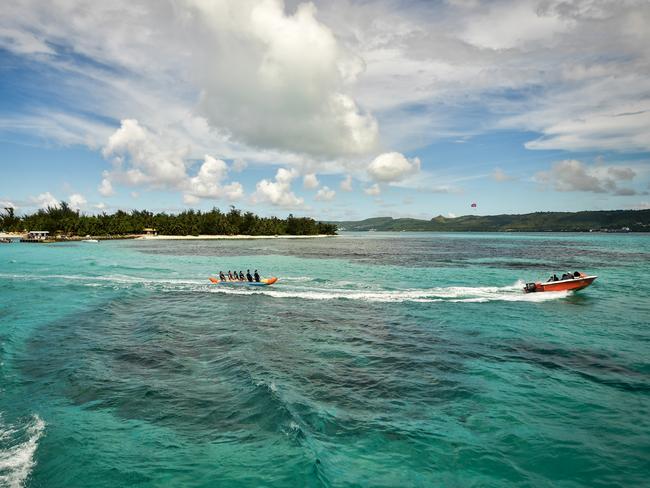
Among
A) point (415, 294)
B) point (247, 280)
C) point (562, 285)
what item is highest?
point (247, 280)

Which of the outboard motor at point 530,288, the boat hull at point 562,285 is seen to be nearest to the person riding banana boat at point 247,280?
the outboard motor at point 530,288

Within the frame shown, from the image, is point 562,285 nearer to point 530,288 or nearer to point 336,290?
point 530,288

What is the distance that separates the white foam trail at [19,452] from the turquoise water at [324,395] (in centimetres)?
6

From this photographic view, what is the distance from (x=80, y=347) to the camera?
77.9 feet

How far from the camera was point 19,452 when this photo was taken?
496 inches

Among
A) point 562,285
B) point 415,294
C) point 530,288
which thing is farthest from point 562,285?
point 415,294

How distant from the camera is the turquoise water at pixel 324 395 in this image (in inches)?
484

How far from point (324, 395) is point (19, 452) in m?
11.1

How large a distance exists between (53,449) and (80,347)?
487 inches

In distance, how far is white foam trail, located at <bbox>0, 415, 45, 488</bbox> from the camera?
11297 mm

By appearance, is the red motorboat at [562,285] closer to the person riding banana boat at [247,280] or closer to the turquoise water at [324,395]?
the turquoise water at [324,395]

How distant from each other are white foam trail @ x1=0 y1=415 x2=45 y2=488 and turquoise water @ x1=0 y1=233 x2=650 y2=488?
0.06 meters

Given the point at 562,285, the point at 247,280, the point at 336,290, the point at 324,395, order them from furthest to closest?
the point at 247,280 → the point at 336,290 → the point at 562,285 → the point at 324,395

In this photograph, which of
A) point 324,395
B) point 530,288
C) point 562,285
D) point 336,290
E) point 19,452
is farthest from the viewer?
point 336,290
